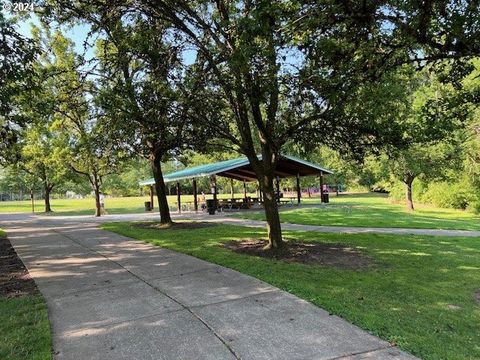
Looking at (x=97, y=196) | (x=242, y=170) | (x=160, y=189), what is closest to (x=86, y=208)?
(x=97, y=196)

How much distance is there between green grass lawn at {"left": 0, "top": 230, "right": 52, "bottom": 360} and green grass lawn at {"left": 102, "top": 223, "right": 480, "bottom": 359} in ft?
11.0

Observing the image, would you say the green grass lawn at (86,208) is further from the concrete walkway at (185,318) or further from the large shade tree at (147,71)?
the concrete walkway at (185,318)

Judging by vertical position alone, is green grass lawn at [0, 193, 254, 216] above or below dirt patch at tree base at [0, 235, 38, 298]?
above

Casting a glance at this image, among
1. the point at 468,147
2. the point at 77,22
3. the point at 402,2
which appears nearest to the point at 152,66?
the point at 77,22

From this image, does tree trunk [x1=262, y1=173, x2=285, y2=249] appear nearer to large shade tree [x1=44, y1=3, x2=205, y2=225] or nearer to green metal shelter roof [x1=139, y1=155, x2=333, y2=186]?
large shade tree [x1=44, y1=3, x2=205, y2=225]

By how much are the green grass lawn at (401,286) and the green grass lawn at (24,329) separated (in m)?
3.35

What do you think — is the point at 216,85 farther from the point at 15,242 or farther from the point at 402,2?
the point at 15,242

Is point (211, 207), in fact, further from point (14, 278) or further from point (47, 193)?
point (47, 193)

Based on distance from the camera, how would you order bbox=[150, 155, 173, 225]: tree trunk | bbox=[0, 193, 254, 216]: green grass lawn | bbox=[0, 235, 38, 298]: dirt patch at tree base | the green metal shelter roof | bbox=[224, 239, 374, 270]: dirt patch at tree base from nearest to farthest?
bbox=[0, 235, 38, 298]: dirt patch at tree base
bbox=[224, 239, 374, 270]: dirt patch at tree base
bbox=[150, 155, 173, 225]: tree trunk
the green metal shelter roof
bbox=[0, 193, 254, 216]: green grass lawn

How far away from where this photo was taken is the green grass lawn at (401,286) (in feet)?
15.3

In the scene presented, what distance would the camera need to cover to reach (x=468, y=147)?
23891 mm

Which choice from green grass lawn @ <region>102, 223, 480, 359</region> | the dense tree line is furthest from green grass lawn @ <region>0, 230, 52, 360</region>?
the dense tree line

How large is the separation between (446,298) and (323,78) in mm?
4211

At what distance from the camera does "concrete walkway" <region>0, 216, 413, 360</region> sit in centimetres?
413
